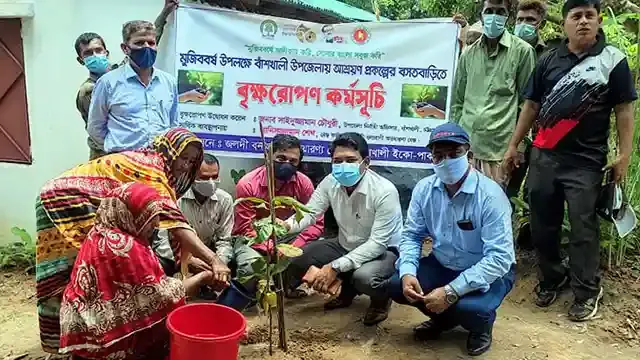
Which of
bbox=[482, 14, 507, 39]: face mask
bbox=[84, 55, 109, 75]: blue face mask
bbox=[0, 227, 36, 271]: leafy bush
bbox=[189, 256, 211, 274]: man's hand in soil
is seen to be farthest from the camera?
bbox=[0, 227, 36, 271]: leafy bush

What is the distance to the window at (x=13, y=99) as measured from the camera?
17.7ft

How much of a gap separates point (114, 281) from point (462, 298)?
1931mm

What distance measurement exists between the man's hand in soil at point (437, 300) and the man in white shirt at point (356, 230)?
1.53ft

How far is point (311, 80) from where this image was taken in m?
5.28

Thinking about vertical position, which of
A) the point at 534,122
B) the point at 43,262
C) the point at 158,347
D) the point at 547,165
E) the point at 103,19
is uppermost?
the point at 103,19

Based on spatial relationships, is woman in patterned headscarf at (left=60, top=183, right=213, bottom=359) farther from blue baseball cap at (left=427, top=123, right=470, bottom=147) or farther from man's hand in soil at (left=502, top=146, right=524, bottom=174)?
man's hand in soil at (left=502, top=146, right=524, bottom=174)

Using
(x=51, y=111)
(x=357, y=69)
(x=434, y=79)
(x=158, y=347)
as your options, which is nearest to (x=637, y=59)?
(x=434, y=79)

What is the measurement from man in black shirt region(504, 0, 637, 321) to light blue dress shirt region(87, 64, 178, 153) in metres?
2.52

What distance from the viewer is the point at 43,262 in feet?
11.0

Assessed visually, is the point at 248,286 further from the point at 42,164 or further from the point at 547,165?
the point at 42,164

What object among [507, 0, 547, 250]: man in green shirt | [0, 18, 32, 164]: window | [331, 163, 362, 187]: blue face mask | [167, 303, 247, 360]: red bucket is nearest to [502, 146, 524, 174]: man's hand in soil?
[507, 0, 547, 250]: man in green shirt

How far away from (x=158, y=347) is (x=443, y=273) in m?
1.78

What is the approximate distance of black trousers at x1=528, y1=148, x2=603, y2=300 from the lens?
4.15m

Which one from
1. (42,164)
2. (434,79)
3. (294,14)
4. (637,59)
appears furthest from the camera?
(294,14)
